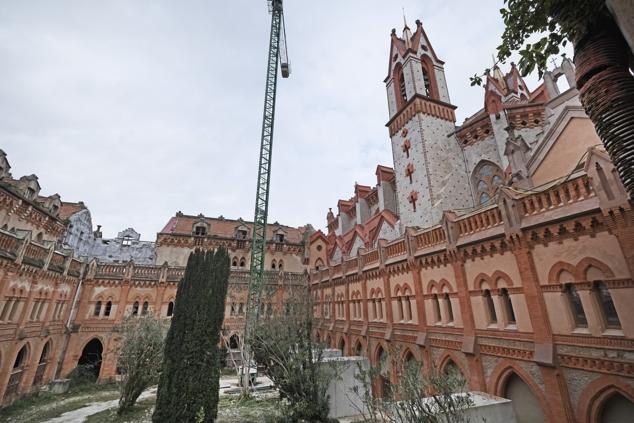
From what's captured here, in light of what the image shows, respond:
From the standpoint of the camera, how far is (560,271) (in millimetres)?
9250

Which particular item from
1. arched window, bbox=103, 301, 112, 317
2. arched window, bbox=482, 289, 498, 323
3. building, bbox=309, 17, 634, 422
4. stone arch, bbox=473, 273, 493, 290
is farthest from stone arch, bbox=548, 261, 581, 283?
arched window, bbox=103, 301, 112, 317

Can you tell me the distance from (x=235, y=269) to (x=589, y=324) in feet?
98.7

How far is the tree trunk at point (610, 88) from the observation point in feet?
6.47

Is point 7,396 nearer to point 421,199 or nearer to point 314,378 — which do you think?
point 314,378

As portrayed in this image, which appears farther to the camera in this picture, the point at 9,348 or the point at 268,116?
the point at 268,116

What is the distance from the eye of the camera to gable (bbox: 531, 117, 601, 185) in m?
13.1

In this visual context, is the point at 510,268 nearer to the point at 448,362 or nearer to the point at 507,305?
the point at 507,305

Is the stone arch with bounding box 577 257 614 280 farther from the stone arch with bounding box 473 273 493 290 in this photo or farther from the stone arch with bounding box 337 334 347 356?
the stone arch with bounding box 337 334 347 356

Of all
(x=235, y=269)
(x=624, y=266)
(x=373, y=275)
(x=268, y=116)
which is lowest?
(x=624, y=266)

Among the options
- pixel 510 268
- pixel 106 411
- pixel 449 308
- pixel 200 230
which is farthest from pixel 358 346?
pixel 200 230

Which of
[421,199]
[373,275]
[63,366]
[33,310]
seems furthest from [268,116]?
[63,366]

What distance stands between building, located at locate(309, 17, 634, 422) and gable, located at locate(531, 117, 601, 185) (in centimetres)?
5

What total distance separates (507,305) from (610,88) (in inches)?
437

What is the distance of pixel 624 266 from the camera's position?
7805 millimetres
